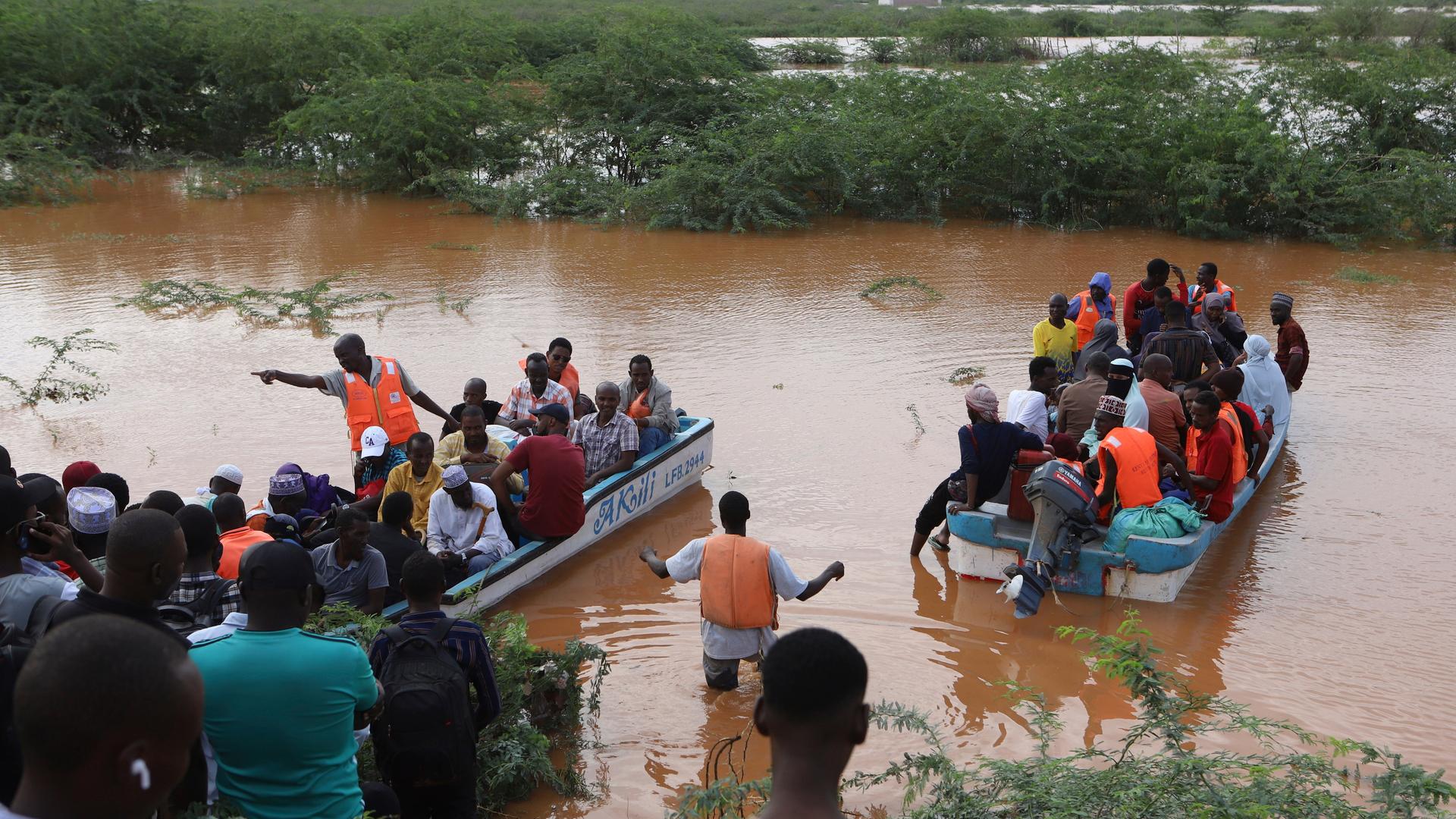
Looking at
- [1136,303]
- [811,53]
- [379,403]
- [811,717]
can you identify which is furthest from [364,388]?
[811,53]

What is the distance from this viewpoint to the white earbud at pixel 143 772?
7.05 ft

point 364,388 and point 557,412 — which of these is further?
point 557,412

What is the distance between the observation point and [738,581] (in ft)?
19.1

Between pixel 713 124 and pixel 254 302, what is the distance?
9.63 meters

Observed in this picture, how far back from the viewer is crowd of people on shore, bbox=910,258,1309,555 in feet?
25.2

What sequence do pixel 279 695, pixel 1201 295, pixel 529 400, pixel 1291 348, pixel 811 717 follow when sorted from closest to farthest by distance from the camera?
pixel 811 717 → pixel 279 695 → pixel 529 400 → pixel 1291 348 → pixel 1201 295

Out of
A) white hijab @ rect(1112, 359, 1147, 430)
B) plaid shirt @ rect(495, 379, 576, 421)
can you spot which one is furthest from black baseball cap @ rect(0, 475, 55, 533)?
white hijab @ rect(1112, 359, 1147, 430)

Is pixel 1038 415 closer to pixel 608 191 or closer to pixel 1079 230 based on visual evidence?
pixel 1079 230

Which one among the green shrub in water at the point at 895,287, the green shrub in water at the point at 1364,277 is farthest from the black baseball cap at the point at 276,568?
the green shrub in water at the point at 1364,277

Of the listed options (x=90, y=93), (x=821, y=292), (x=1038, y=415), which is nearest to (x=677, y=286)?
(x=821, y=292)

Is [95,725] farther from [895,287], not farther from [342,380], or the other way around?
[895,287]

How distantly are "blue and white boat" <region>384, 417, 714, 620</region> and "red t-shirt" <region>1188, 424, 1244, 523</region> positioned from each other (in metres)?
3.82

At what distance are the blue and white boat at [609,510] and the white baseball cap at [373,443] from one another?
1.18 metres

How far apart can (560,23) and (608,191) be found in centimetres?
1241
